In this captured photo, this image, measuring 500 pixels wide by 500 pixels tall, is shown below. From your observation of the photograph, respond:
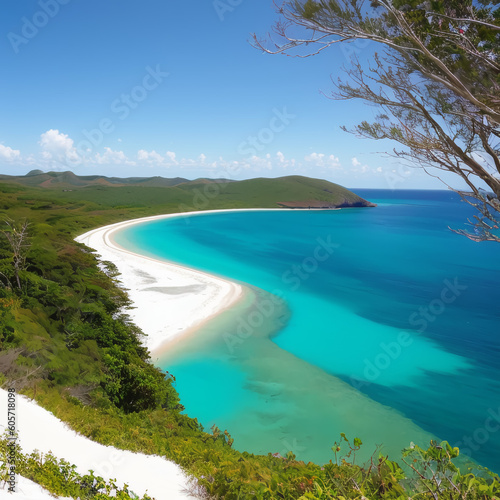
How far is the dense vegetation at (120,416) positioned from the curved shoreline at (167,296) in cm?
150

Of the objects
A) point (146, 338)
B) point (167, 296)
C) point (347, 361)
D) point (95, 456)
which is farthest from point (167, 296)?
point (95, 456)

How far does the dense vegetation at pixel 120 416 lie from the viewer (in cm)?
412

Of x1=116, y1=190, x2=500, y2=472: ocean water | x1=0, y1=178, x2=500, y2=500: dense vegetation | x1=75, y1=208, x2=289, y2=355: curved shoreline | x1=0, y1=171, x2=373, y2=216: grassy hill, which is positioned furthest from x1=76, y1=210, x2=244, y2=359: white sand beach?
x1=0, y1=171, x2=373, y2=216: grassy hill

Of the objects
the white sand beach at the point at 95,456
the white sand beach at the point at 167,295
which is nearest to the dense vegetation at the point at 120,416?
the white sand beach at the point at 95,456

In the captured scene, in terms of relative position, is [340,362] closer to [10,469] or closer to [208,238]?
[10,469]

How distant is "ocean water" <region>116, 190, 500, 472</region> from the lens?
962 cm

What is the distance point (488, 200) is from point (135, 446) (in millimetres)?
8727

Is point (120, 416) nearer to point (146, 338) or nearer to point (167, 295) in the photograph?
point (146, 338)

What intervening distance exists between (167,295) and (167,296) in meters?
0.18

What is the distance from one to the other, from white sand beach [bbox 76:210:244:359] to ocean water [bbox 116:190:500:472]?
1.02 meters

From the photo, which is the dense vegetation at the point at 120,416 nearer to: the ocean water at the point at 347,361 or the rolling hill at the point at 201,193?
the ocean water at the point at 347,361

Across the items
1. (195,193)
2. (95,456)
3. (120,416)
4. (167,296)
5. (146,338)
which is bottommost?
(146,338)

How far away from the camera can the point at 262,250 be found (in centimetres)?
3853

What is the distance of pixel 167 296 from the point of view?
62.0ft
